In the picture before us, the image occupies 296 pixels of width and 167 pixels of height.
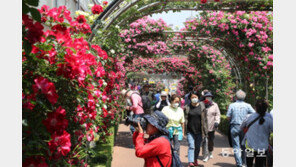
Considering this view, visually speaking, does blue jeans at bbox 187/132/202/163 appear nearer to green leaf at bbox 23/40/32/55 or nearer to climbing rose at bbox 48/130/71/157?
climbing rose at bbox 48/130/71/157

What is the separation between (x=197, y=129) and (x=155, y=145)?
3507 mm

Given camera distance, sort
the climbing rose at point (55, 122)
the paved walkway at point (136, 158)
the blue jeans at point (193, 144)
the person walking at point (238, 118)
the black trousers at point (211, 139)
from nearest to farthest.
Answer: the climbing rose at point (55, 122), the person walking at point (238, 118), the blue jeans at point (193, 144), the paved walkway at point (136, 158), the black trousers at point (211, 139)

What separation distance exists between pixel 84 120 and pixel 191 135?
4008 mm

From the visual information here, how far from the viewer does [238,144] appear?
6.63 m

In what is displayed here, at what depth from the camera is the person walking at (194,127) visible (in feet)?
22.0

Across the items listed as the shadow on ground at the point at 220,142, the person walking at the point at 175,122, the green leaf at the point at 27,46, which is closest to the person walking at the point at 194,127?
the person walking at the point at 175,122

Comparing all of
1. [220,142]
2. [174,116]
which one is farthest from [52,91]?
[220,142]

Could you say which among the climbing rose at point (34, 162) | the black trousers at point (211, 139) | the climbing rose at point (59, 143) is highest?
the climbing rose at point (59, 143)

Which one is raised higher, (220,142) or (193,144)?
(193,144)

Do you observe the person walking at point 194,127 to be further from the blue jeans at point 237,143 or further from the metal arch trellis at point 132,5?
the metal arch trellis at point 132,5

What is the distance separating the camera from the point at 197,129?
6.74 meters

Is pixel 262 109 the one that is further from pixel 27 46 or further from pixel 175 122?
pixel 27 46

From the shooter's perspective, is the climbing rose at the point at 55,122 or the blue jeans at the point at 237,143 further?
the blue jeans at the point at 237,143

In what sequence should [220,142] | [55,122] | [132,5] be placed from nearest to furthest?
1. [55,122]
2. [132,5]
3. [220,142]
